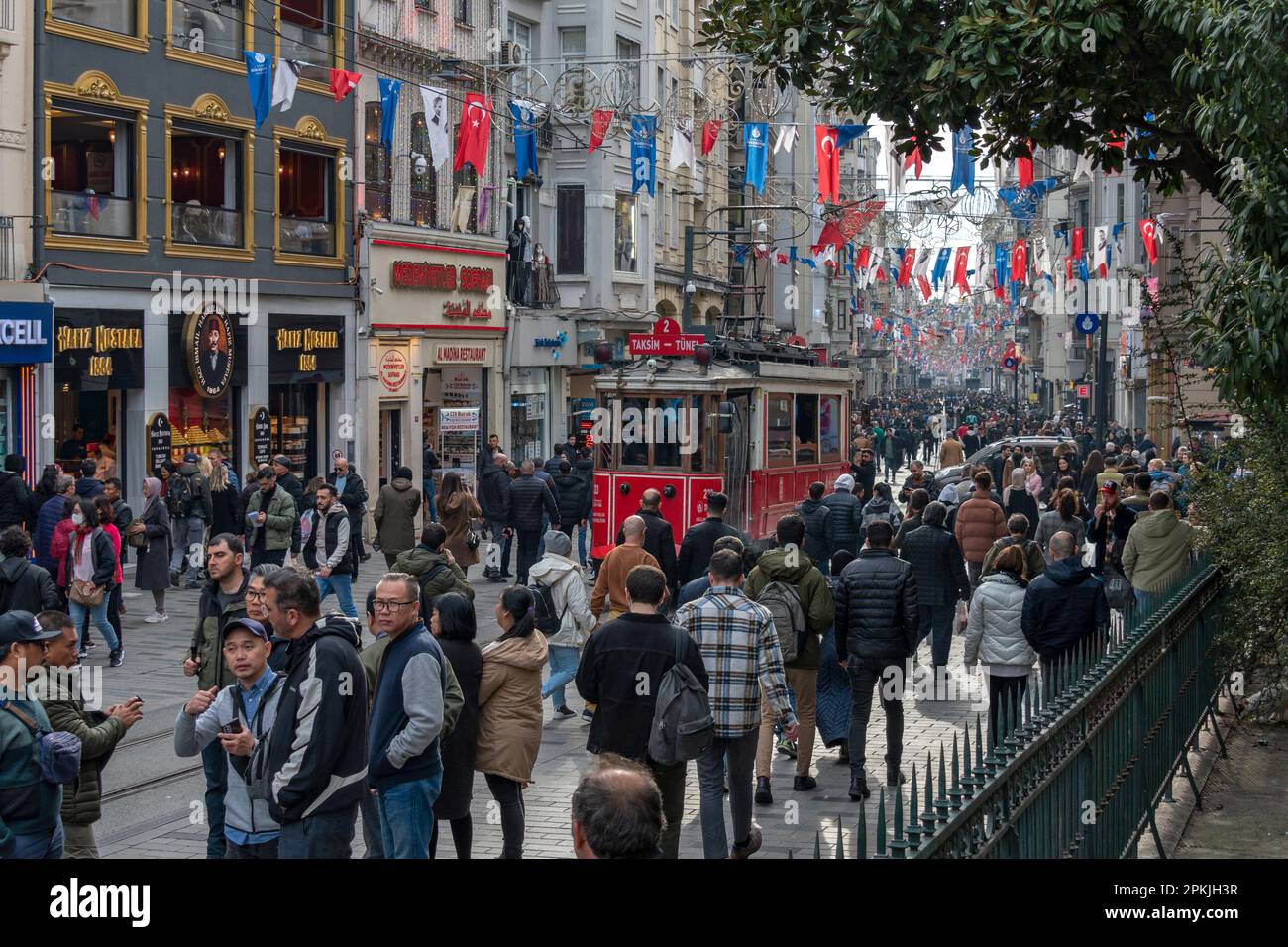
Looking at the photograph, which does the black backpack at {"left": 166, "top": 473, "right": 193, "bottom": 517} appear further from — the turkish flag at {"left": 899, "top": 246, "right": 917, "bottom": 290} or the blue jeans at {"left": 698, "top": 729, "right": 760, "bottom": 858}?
the turkish flag at {"left": 899, "top": 246, "right": 917, "bottom": 290}

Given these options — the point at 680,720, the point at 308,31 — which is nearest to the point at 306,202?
the point at 308,31

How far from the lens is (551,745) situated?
13.3 meters

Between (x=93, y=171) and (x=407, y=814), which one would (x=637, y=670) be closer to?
(x=407, y=814)

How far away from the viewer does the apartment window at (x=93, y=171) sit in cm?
2488

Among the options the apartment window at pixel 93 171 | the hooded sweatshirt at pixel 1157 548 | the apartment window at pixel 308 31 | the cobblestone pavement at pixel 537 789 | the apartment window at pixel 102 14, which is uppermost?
the apartment window at pixel 308 31

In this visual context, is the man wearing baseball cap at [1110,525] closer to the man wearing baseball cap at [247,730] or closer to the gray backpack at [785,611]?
the gray backpack at [785,611]

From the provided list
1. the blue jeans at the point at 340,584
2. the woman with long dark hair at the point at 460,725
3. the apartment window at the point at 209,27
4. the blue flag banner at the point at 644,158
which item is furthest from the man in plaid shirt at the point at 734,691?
the blue flag banner at the point at 644,158

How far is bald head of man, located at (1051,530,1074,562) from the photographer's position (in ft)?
39.3

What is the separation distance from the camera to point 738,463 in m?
22.4

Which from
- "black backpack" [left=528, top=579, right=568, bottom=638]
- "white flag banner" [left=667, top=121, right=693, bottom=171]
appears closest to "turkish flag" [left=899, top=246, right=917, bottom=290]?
"white flag banner" [left=667, top=121, right=693, bottom=171]

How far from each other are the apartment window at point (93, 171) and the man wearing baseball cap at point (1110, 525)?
49.9ft

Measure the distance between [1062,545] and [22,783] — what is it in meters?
7.54
